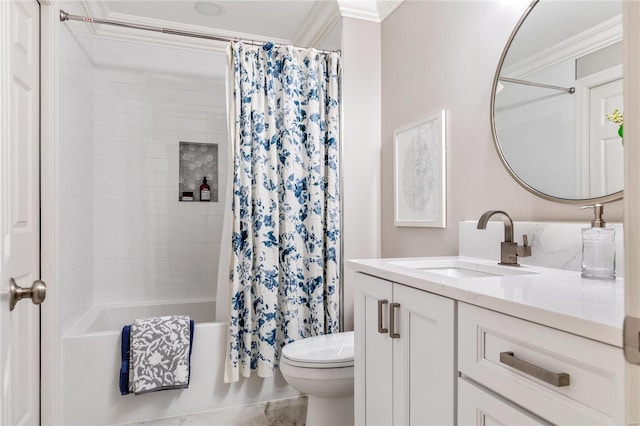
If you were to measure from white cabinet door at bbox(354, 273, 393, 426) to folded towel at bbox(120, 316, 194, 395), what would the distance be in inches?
42.6

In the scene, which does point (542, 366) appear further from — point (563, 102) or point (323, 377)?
point (323, 377)

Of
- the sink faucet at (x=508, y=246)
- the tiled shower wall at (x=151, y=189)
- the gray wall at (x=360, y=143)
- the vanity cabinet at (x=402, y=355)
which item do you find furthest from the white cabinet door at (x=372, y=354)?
the tiled shower wall at (x=151, y=189)

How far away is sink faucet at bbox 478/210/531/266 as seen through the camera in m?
1.43

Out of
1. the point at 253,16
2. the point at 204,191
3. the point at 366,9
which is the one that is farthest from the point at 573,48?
the point at 204,191

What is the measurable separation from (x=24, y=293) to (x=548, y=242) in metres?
1.59

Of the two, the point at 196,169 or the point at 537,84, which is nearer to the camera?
the point at 537,84

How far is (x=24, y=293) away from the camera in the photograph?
46.6 inches

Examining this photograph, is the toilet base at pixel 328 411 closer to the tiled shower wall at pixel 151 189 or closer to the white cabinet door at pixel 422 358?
the white cabinet door at pixel 422 358

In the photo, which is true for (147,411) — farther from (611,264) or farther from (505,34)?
(505,34)

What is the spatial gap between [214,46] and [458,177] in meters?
2.36

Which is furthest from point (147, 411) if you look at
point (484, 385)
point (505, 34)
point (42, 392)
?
point (505, 34)

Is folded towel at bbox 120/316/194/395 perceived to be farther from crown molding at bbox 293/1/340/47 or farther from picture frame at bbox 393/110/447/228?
crown molding at bbox 293/1/340/47

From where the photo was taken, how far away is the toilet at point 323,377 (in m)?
1.81

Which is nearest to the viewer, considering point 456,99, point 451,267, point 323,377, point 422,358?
point 422,358
